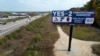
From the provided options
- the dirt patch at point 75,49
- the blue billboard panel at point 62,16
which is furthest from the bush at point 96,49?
the blue billboard panel at point 62,16

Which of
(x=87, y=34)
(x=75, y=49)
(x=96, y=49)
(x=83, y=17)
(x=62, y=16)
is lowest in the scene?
(x=87, y=34)

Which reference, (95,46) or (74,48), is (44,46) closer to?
(74,48)

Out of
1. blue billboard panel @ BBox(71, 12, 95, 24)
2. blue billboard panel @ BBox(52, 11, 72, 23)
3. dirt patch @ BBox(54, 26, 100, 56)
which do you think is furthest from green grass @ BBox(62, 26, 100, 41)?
blue billboard panel @ BBox(52, 11, 72, 23)

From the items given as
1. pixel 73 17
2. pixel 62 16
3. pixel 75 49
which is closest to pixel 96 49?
pixel 75 49

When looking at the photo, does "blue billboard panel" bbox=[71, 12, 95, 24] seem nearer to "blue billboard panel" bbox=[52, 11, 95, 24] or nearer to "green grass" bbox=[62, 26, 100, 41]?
"blue billboard panel" bbox=[52, 11, 95, 24]

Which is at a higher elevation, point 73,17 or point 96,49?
point 73,17

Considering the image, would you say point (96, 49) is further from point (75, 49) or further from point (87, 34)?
point (87, 34)

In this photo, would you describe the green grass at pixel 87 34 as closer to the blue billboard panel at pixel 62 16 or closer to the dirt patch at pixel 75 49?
the dirt patch at pixel 75 49

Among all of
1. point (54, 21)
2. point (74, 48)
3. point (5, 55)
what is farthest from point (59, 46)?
point (5, 55)

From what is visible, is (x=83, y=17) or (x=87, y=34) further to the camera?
(x=87, y=34)

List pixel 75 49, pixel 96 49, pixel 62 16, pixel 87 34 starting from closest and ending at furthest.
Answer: pixel 62 16, pixel 96 49, pixel 75 49, pixel 87 34


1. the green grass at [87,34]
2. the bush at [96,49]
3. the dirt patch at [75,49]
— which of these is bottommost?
the green grass at [87,34]

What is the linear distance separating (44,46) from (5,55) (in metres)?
4.34

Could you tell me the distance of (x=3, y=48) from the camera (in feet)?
86.5
